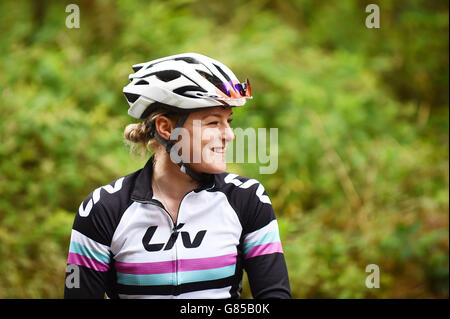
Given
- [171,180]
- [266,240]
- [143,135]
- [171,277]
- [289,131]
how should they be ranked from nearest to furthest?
[171,277] → [266,240] → [171,180] → [143,135] → [289,131]

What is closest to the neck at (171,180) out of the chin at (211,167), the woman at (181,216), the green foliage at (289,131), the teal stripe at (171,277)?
the woman at (181,216)

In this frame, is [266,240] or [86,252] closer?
[86,252]

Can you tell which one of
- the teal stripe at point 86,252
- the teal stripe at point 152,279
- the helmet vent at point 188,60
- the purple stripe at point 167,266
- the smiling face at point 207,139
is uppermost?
the helmet vent at point 188,60

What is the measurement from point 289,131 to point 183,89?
469 centimetres

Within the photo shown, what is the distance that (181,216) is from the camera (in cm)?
212

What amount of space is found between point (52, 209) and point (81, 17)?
122 inches

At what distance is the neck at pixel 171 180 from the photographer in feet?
7.32

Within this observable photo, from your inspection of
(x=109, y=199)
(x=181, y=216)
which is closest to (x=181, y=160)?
(x=181, y=216)

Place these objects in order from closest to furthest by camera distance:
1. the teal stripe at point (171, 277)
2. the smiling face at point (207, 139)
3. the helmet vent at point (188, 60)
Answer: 1. the teal stripe at point (171, 277)
2. the smiling face at point (207, 139)
3. the helmet vent at point (188, 60)

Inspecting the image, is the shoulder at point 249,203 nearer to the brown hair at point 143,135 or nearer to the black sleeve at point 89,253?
the brown hair at point 143,135

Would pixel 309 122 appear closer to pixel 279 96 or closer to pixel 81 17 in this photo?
pixel 279 96

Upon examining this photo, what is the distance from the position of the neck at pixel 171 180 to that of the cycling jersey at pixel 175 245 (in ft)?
0.22

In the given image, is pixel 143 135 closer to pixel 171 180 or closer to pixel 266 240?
pixel 171 180

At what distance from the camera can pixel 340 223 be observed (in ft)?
18.3
